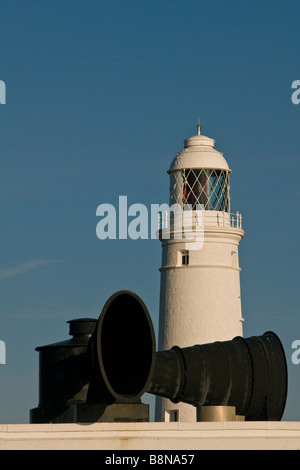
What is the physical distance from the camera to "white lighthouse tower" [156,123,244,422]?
4134 centimetres

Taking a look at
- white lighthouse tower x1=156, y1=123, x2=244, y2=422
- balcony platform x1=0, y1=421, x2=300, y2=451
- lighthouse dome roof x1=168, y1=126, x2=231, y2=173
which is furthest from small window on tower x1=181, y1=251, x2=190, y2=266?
balcony platform x1=0, y1=421, x2=300, y2=451

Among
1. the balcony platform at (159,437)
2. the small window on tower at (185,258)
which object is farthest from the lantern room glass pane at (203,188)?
the balcony platform at (159,437)

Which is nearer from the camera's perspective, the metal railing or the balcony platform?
the balcony platform

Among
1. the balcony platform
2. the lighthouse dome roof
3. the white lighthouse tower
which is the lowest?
the balcony platform

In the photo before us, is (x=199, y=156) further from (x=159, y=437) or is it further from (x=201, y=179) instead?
(x=159, y=437)

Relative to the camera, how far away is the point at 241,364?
102 feet

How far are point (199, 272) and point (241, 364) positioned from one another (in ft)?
35.7

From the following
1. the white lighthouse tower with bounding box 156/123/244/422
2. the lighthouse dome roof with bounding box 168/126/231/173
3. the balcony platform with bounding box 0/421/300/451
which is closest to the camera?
the balcony platform with bounding box 0/421/300/451

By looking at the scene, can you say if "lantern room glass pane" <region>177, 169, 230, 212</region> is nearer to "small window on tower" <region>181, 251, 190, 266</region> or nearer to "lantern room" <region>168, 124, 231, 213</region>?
"lantern room" <region>168, 124, 231, 213</region>

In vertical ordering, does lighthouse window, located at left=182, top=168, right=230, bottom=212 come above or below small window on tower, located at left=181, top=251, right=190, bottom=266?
above

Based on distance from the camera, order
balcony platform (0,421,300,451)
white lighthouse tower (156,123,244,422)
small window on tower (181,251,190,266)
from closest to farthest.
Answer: balcony platform (0,421,300,451), white lighthouse tower (156,123,244,422), small window on tower (181,251,190,266)

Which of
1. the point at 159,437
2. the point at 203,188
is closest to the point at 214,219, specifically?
the point at 203,188

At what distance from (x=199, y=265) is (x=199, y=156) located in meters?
4.04
